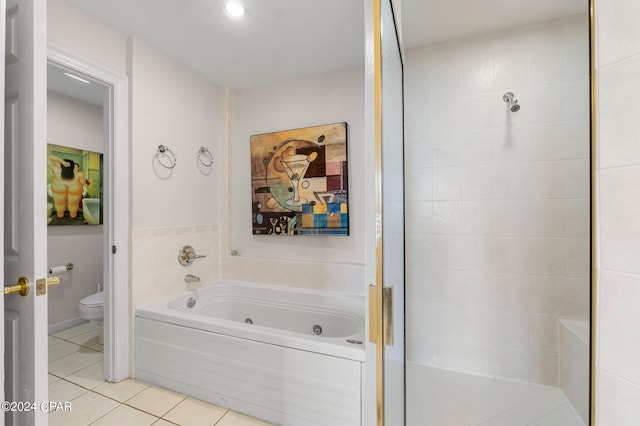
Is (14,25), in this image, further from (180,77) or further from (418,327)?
(418,327)

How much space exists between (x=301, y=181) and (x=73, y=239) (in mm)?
2586

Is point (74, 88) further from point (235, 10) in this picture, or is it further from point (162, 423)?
point (162, 423)

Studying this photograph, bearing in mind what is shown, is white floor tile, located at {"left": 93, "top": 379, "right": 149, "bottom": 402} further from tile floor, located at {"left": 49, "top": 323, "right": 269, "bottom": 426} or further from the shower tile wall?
the shower tile wall

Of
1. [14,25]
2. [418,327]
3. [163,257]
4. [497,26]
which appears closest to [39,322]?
[14,25]

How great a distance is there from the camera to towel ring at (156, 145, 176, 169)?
2276 mm

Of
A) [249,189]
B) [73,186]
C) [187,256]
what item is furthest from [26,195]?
[73,186]

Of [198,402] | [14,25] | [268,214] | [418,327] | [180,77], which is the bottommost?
[198,402]

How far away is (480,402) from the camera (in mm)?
1772

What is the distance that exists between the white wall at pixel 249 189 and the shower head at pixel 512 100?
3.48ft

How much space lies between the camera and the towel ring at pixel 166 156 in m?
2.28
